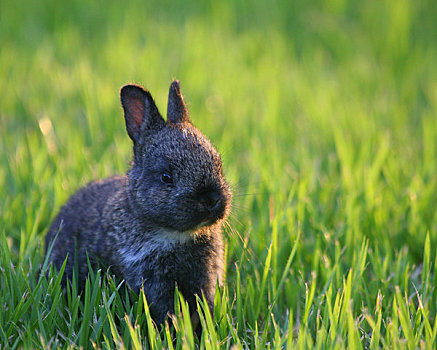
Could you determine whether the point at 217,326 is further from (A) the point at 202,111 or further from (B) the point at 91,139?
(A) the point at 202,111

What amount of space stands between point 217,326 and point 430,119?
15.0ft

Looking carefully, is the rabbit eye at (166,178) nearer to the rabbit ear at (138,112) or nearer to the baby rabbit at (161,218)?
the baby rabbit at (161,218)

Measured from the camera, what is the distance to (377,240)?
4453 millimetres

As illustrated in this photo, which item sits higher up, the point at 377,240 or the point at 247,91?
the point at 247,91

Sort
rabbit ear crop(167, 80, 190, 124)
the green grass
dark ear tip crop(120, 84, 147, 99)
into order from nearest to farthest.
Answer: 1. the green grass
2. dark ear tip crop(120, 84, 147, 99)
3. rabbit ear crop(167, 80, 190, 124)

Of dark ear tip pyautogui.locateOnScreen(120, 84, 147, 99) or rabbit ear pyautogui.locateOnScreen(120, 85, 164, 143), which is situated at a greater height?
dark ear tip pyautogui.locateOnScreen(120, 84, 147, 99)

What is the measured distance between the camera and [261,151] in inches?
231

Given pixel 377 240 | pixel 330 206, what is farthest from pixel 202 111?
pixel 377 240

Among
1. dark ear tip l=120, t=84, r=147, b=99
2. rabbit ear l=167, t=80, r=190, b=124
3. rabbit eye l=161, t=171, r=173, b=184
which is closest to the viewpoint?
rabbit eye l=161, t=171, r=173, b=184

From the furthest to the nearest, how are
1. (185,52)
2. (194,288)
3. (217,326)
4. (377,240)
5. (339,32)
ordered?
(339,32) < (185,52) < (377,240) < (194,288) < (217,326)

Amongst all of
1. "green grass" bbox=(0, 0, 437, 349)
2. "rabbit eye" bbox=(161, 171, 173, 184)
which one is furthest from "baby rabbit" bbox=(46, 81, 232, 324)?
"green grass" bbox=(0, 0, 437, 349)

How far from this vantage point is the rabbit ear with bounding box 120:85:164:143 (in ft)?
12.6

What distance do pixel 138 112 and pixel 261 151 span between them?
87.2 inches

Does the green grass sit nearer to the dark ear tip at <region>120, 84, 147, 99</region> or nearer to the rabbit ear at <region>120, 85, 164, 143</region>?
the rabbit ear at <region>120, 85, 164, 143</region>
